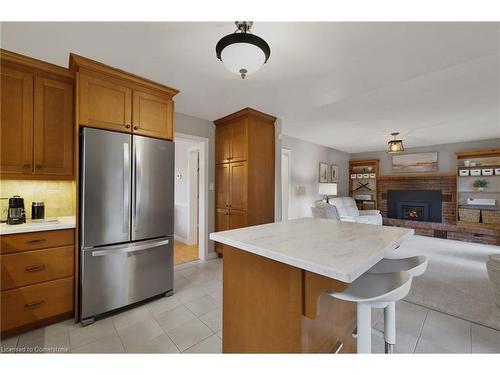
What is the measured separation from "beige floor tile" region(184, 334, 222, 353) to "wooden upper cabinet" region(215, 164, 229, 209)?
197 centimetres

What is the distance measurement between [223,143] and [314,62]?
193 cm

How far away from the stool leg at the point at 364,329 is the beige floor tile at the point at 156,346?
1259mm

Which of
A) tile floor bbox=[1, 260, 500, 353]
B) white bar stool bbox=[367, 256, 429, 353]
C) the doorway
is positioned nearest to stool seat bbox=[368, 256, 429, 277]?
white bar stool bbox=[367, 256, 429, 353]

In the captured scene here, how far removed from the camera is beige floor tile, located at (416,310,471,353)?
159 cm

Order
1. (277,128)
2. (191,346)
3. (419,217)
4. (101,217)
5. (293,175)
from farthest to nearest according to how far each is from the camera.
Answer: (419,217) < (293,175) < (277,128) < (101,217) < (191,346)

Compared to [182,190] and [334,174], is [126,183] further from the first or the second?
[334,174]

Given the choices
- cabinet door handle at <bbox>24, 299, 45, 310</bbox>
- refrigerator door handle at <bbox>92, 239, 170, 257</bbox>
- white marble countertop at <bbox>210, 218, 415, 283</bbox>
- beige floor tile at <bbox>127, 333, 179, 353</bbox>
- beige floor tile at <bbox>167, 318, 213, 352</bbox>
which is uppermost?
white marble countertop at <bbox>210, 218, 415, 283</bbox>

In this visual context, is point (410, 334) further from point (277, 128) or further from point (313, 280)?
point (277, 128)

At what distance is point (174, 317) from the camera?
1983 millimetres

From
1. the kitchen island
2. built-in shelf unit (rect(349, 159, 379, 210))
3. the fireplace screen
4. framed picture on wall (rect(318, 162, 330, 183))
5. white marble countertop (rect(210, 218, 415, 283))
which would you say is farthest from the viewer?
built-in shelf unit (rect(349, 159, 379, 210))

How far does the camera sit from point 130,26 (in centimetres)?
150

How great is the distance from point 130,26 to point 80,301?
7.23 feet

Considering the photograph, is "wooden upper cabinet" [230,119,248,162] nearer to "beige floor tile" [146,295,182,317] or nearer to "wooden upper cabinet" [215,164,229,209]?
"wooden upper cabinet" [215,164,229,209]
